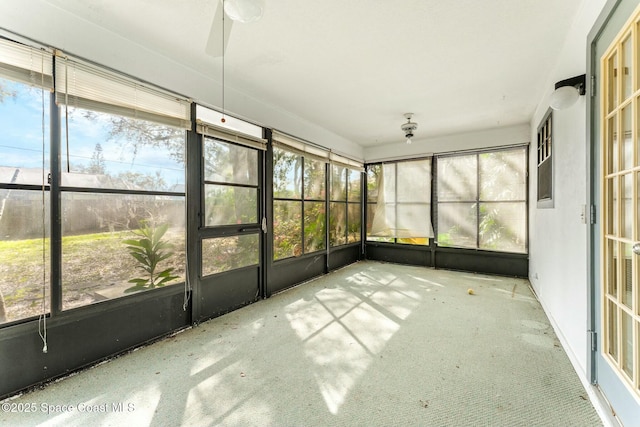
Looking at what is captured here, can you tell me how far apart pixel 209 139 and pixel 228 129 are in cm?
26

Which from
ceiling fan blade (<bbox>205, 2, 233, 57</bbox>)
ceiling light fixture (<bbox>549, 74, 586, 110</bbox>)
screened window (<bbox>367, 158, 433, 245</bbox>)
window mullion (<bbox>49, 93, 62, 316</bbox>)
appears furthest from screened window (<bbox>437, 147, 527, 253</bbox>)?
window mullion (<bbox>49, 93, 62, 316</bbox>)

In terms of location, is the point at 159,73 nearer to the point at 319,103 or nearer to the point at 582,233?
the point at 319,103

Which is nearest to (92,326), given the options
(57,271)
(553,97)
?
(57,271)

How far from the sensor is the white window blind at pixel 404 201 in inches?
211

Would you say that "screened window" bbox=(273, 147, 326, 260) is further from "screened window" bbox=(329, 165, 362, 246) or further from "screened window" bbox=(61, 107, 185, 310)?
"screened window" bbox=(61, 107, 185, 310)

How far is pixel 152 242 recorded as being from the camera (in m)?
2.40

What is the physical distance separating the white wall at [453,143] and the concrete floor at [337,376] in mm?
2892

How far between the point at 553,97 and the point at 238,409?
9.62ft

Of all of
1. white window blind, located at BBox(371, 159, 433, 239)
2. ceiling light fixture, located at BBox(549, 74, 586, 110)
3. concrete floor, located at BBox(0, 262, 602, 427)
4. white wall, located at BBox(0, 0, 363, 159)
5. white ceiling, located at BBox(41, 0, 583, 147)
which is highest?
white ceiling, located at BBox(41, 0, 583, 147)

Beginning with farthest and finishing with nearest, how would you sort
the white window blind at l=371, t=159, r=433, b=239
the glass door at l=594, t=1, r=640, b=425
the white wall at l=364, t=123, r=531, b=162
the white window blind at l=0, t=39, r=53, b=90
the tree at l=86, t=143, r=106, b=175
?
1. the white window blind at l=371, t=159, r=433, b=239
2. the white wall at l=364, t=123, r=531, b=162
3. the tree at l=86, t=143, r=106, b=175
4. the white window blind at l=0, t=39, r=53, b=90
5. the glass door at l=594, t=1, r=640, b=425

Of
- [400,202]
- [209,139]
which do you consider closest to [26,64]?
[209,139]

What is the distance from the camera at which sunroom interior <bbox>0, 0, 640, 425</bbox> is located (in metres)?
1.74

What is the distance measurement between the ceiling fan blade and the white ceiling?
0.10m

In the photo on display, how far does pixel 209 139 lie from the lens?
2867mm
